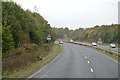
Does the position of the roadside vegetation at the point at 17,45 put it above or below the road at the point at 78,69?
above

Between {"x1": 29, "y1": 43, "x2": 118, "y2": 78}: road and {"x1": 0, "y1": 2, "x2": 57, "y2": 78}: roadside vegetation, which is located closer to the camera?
{"x1": 29, "y1": 43, "x2": 118, "y2": 78}: road

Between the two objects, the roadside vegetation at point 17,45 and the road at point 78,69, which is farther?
the roadside vegetation at point 17,45

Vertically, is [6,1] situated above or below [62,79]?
above

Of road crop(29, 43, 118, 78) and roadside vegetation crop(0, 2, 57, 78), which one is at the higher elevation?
roadside vegetation crop(0, 2, 57, 78)

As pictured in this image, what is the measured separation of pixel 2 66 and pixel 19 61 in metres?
3.05

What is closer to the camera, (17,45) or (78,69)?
(78,69)

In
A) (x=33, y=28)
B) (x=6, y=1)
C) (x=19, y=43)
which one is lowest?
(x=19, y=43)

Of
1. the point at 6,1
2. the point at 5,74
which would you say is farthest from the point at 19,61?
the point at 6,1

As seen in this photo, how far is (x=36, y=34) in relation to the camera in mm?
40594

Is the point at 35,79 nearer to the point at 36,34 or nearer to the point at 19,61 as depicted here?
the point at 19,61

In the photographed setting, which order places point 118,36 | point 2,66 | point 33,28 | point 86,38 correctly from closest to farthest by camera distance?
point 2,66 → point 33,28 → point 118,36 → point 86,38

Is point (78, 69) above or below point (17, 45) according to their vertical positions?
below

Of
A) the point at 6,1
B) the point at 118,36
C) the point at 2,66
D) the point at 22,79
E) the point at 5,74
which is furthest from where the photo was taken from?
the point at 118,36

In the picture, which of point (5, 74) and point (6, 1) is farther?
point (6, 1)
